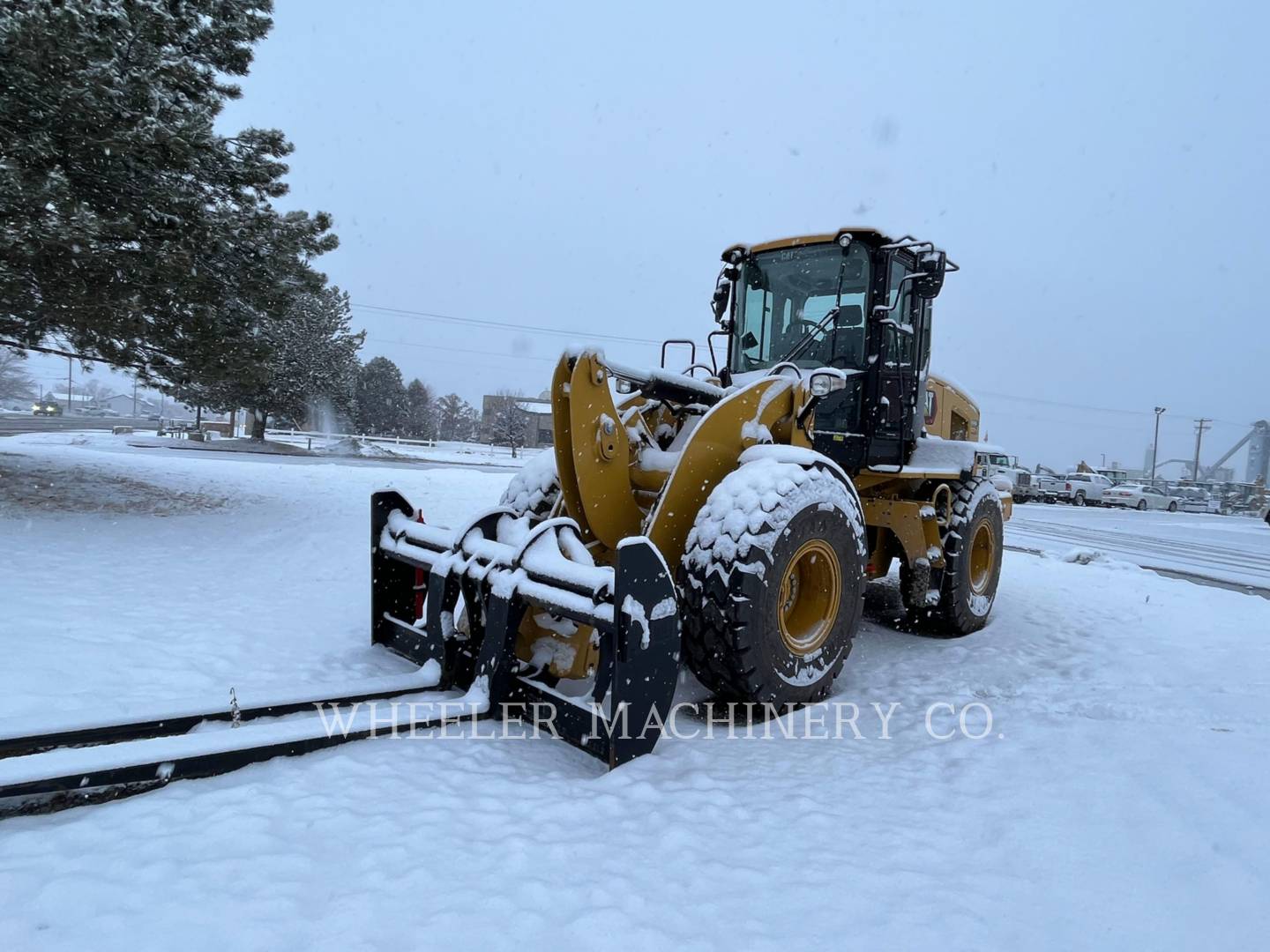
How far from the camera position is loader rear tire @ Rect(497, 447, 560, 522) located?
192 inches

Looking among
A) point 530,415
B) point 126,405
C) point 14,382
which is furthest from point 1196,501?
point 126,405

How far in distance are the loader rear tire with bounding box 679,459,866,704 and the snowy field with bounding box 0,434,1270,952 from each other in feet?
1.07

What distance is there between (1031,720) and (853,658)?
128 centimetres

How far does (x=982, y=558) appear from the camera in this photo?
686cm

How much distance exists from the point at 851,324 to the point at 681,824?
3692mm

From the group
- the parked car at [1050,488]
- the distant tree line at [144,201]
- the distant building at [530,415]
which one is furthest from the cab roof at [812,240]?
the distant building at [530,415]

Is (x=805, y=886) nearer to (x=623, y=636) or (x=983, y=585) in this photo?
(x=623, y=636)

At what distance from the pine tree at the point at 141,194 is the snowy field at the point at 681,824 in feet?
15.0

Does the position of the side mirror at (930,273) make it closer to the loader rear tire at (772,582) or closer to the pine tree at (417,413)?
the loader rear tire at (772,582)

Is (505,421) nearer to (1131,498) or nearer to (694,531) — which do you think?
(1131,498)

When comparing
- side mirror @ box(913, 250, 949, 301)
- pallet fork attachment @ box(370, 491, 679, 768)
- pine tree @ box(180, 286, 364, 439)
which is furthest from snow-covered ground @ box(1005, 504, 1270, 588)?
pine tree @ box(180, 286, 364, 439)

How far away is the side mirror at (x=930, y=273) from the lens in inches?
198

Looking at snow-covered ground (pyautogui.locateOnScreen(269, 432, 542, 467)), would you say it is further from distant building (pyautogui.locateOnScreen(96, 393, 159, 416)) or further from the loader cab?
distant building (pyautogui.locateOnScreen(96, 393, 159, 416))

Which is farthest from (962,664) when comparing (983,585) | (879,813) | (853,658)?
(879,813)
